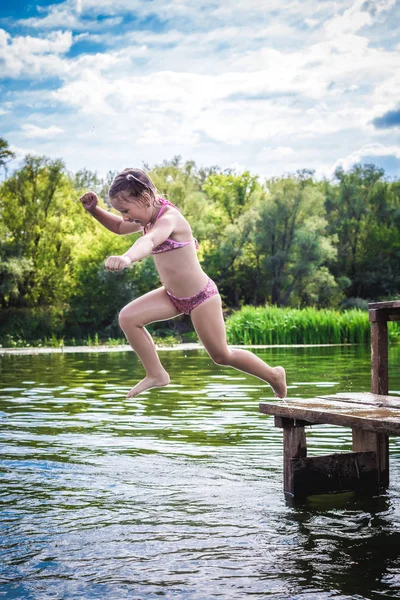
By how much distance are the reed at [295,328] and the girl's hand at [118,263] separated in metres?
28.2

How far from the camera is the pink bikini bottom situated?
5.31 meters

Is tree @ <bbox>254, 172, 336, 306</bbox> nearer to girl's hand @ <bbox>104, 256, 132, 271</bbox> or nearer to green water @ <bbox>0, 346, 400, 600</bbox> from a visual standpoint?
green water @ <bbox>0, 346, 400, 600</bbox>

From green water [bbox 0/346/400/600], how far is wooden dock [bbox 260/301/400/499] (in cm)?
17

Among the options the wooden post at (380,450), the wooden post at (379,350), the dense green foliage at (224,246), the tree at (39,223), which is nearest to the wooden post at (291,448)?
the wooden post at (380,450)

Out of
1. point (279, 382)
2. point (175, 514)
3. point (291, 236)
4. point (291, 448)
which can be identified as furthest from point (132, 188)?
point (291, 236)

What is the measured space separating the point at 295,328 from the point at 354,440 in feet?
82.2

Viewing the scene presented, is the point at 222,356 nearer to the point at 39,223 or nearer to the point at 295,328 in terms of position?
the point at 295,328

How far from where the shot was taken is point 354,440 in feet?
28.6

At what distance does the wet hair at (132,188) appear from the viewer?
5078mm

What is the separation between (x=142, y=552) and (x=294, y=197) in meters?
50.9

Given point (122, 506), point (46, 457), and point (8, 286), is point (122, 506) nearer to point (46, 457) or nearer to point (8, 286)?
point (46, 457)

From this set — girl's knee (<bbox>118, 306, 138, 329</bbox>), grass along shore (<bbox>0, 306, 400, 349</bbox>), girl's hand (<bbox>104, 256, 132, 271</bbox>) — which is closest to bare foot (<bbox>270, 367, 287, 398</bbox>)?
girl's knee (<bbox>118, 306, 138, 329</bbox>)

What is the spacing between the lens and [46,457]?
999cm

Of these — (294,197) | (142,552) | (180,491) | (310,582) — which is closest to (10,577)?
(142,552)
